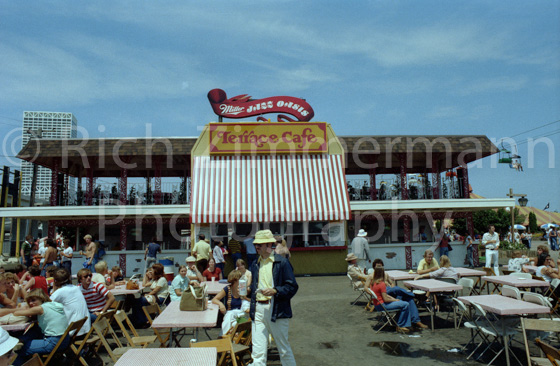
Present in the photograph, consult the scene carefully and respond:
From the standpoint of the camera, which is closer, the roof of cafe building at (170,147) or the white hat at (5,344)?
the white hat at (5,344)

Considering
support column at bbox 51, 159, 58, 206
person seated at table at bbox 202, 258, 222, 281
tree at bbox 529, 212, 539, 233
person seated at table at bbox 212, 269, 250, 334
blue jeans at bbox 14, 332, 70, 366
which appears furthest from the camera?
tree at bbox 529, 212, 539, 233

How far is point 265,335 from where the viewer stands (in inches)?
187

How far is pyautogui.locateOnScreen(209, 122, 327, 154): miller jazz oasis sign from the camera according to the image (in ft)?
53.6

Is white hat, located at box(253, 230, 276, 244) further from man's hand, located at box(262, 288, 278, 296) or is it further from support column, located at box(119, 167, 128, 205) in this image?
support column, located at box(119, 167, 128, 205)

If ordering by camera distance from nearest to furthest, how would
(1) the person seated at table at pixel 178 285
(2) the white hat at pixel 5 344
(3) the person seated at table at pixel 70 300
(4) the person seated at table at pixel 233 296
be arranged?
(2) the white hat at pixel 5 344, (3) the person seated at table at pixel 70 300, (4) the person seated at table at pixel 233 296, (1) the person seated at table at pixel 178 285

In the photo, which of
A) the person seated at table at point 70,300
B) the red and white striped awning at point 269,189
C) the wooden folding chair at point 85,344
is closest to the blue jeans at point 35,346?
the wooden folding chair at point 85,344

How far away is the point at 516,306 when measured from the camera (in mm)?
5398

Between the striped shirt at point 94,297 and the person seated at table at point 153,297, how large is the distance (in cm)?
126

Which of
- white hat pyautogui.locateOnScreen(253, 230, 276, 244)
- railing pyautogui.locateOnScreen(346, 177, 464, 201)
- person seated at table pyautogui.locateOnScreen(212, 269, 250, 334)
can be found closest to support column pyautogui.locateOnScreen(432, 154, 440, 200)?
railing pyautogui.locateOnScreen(346, 177, 464, 201)

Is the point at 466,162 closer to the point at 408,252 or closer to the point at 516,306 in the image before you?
the point at 408,252

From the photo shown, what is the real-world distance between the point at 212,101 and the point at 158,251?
22.1ft

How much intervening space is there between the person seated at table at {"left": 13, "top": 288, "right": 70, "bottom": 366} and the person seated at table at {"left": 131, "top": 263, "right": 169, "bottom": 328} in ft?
9.06

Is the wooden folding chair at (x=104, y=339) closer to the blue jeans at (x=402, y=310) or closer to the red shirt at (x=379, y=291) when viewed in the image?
the red shirt at (x=379, y=291)

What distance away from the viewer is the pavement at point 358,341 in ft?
18.8
